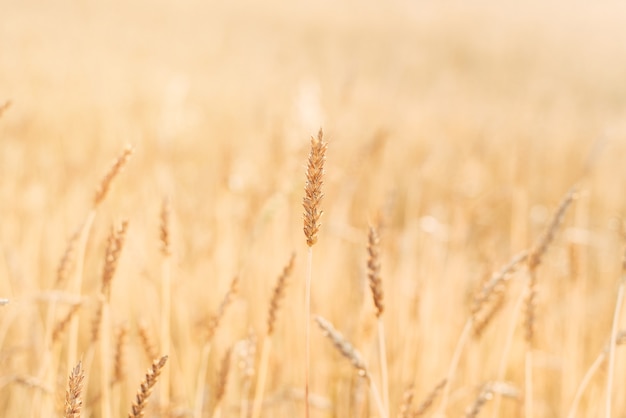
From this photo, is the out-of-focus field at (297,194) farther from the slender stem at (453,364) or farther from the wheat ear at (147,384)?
the wheat ear at (147,384)

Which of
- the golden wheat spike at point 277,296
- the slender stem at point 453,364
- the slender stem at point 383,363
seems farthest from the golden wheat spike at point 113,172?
the slender stem at point 453,364

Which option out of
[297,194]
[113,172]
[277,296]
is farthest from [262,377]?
[297,194]

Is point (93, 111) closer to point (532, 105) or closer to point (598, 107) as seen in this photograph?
point (532, 105)

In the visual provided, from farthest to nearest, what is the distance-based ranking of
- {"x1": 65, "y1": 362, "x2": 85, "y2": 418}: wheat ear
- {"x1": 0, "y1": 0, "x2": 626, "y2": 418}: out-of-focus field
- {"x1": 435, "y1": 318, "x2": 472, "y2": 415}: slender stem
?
{"x1": 0, "y1": 0, "x2": 626, "y2": 418}: out-of-focus field < {"x1": 435, "y1": 318, "x2": 472, "y2": 415}: slender stem < {"x1": 65, "y1": 362, "x2": 85, "y2": 418}: wheat ear

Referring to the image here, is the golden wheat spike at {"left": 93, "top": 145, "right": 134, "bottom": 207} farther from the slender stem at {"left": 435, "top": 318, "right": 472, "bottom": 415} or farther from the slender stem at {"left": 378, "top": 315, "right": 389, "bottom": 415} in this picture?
the slender stem at {"left": 435, "top": 318, "right": 472, "bottom": 415}

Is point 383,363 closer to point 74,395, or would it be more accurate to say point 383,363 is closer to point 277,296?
point 277,296

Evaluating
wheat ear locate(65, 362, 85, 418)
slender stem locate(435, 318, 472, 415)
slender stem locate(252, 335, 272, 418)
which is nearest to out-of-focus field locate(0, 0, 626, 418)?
slender stem locate(252, 335, 272, 418)

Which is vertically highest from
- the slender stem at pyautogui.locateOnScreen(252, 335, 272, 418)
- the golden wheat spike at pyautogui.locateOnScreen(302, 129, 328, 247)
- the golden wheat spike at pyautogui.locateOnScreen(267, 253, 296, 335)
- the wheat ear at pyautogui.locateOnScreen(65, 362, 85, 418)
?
the golden wheat spike at pyautogui.locateOnScreen(302, 129, 328, 247)

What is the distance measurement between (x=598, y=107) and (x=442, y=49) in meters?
3.45

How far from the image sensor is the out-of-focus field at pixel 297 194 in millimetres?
1479

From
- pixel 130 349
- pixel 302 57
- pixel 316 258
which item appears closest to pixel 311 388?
pixel 130 349

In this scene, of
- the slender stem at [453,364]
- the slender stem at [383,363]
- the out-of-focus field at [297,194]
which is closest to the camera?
the slender stem at [383,363]

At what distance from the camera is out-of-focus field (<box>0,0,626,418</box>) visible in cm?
148

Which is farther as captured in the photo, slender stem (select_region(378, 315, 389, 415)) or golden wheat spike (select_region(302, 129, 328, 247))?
slender stem (select_region(378, 315, 389, 415))
